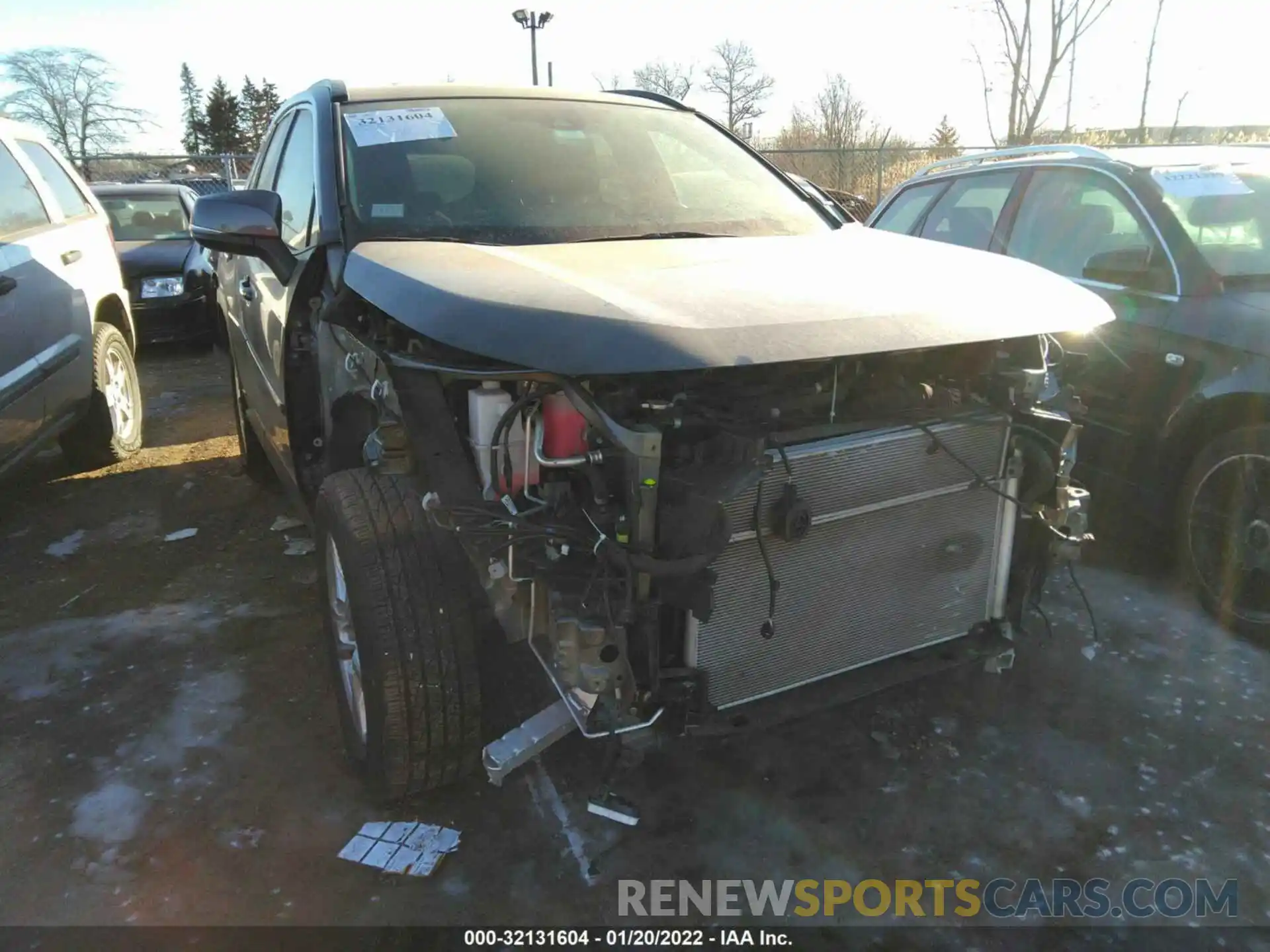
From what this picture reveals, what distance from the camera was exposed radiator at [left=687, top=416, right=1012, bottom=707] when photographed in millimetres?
2242

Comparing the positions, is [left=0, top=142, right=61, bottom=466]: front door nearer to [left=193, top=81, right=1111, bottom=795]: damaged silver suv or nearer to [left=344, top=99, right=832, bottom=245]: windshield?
[left=193, top=81, right=1111, bottom=795]: damaged silver suv

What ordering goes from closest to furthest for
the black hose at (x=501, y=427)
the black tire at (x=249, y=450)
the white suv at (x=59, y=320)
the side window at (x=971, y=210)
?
1. the black hose at (x=501, y=427)
2. the white suv at (x=59, y=320)
3. the side window at (x=971, y=210)
4. the black tire at (x=249, y=450)

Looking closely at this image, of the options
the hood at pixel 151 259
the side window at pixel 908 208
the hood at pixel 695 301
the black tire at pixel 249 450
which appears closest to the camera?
the hood at pixel 695 301

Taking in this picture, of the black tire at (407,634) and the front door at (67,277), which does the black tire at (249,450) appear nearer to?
the front door at (67,277)

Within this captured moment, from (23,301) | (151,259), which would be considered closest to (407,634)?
(23,301)

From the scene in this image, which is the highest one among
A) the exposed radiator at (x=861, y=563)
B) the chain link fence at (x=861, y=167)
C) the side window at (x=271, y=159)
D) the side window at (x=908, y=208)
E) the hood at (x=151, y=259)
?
the chain link fence at (x=861, y=167)

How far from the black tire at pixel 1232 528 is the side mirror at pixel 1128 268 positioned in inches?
30.3

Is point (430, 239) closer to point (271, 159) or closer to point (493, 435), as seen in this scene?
point (493, 435)

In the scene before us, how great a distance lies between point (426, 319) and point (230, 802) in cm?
161

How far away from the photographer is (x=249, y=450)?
204 inches

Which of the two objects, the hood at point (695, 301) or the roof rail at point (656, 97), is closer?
the hood at point (695, 301)

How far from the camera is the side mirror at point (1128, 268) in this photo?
3.78m

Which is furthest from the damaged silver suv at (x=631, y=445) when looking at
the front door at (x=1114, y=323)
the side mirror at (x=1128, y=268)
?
the side mirror at (x=1128, y=268)

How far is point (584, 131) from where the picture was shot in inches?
133
